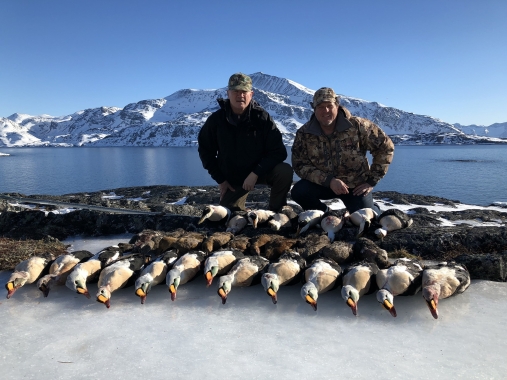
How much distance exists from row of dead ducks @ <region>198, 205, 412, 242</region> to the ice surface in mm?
1616

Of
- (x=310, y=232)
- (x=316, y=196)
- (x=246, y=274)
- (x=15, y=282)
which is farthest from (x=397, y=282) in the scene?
(x=15, y=282)

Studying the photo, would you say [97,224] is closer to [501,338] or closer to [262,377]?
[262,377]

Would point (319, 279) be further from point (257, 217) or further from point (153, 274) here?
point (257, 217)

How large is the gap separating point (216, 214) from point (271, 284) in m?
2.73

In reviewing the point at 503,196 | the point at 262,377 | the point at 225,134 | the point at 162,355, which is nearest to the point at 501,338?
the point at 262,377

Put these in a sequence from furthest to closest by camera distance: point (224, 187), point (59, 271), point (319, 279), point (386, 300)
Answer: point (224, 187), point (59, 271), point (319, 279), point (386, 300)

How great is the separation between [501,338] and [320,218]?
9.77 ft

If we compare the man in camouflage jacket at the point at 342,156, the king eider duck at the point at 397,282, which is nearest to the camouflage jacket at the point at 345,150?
the man in camouflage jacket at the point at 342,156

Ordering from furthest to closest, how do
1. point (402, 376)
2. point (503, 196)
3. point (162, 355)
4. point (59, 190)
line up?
point (59, 190) → point (503, 196) → point (162, 355) → point (402, 376)

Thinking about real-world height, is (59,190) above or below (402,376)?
below

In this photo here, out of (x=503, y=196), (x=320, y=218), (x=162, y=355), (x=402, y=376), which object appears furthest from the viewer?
(x=503, y=196)

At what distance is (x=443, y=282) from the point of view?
3.56 metres

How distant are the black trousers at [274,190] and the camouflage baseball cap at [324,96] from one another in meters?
1.49

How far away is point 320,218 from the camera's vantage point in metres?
5.71
